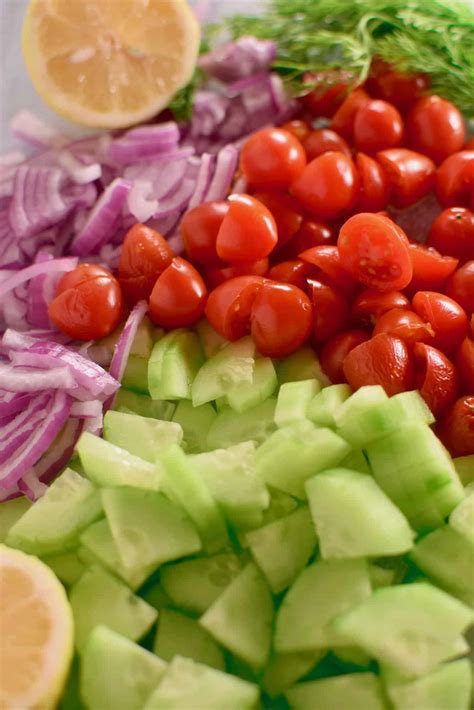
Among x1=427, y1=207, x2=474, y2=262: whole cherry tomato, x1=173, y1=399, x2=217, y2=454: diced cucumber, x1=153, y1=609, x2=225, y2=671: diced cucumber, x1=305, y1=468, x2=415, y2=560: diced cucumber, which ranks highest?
x1=427, y1=207, x2=474, y2=262: whole cherry tomato

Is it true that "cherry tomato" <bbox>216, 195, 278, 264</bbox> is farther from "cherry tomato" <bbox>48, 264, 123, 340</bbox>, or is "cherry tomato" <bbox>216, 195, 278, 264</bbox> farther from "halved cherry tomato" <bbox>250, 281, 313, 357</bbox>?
"cherry tomato" <bbox>48, 264, 123, 340</bbox>

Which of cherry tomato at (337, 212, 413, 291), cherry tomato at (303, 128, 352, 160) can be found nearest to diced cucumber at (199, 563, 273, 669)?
cherry tomato at (337, 212, 413, 291)

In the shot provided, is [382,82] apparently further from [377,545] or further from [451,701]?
[451,701]

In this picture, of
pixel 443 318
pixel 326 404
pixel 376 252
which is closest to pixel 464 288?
pixel 443 318

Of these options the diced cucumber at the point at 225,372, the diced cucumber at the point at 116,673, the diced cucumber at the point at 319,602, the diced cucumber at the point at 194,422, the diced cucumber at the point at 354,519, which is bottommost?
the diced cucumber at the point at 116,673

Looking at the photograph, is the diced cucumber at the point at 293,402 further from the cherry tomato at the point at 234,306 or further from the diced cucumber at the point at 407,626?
the diced cucumber at the point at 407,626

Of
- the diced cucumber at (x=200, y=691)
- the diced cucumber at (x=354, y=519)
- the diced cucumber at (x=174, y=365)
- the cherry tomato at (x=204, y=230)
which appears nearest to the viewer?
the diced cucumber at (x=200, y=691)

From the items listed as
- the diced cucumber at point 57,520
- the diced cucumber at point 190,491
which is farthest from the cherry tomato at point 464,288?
the diced cucumber at point 57,520
